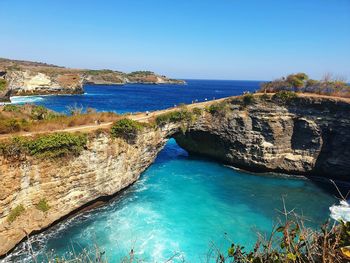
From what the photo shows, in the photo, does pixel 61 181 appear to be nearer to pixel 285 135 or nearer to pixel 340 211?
pixel 340 211

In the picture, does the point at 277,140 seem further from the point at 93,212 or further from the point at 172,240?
the point at 93,212

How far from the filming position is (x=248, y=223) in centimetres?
2377

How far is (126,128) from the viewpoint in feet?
87.3

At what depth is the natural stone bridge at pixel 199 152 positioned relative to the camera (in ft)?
66.4

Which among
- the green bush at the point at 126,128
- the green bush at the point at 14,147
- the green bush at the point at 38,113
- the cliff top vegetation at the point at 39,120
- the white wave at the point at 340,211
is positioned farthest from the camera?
the green bush at the point at 38,113

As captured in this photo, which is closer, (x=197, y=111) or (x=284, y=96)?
(x=284, y=96)

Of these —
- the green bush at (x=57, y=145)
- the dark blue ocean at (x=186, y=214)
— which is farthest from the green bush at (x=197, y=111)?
the green bush at (x=57, y=145)

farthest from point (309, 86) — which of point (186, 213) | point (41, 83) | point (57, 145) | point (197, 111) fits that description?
point (41, 83)

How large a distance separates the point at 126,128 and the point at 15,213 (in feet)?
35.6

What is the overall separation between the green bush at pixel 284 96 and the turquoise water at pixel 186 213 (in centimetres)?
880

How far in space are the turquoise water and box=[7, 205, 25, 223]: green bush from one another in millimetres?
2294

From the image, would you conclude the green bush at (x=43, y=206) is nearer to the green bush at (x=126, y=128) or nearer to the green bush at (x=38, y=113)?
the green bush at (x=126, y=128)

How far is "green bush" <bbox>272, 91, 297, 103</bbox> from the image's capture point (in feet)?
113

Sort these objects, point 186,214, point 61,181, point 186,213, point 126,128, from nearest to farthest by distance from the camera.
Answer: point 61,181 < point 186,214 < point 186,213 < point 126,128
